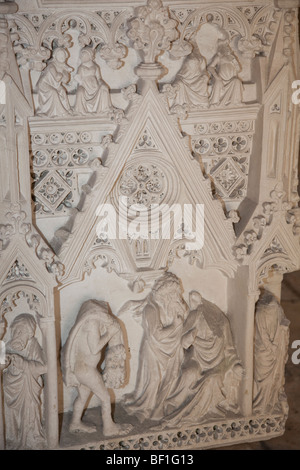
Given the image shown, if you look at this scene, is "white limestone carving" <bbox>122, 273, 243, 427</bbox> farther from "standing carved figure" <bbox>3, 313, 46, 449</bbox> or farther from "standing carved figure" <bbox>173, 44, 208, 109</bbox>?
"standing carved figure" <bbox>173, 44, 208, 109</bbox>

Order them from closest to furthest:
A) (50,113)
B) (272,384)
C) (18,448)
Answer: (50,113)
(18,448)
(272,384)

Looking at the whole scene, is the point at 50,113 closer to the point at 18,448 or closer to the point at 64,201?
the point at 64,201

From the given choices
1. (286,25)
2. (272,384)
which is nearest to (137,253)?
(272,384)

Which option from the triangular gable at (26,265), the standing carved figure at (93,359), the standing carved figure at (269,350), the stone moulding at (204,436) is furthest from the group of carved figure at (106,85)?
the stone moulding at (204,436)

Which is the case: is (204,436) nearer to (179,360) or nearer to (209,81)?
(179,360)

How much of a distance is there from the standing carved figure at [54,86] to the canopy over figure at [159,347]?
1.35 meters

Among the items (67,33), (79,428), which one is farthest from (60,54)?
(79,428)

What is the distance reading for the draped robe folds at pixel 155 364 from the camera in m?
5.53

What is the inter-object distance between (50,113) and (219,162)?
3.92 feet

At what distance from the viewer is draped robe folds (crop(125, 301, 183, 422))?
5531 mm

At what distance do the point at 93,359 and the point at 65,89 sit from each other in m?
1.74

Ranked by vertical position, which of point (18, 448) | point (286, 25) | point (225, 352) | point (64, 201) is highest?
point (286, 25)

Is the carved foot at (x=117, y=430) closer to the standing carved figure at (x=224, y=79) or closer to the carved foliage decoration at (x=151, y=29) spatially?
the standing carved figure at (x=224, y=79)

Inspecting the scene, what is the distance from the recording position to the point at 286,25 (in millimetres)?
5297
